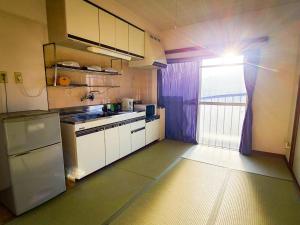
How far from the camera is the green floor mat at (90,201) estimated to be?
1777 mm

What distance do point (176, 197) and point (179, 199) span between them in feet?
0.16

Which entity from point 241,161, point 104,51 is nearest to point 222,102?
point 241,161

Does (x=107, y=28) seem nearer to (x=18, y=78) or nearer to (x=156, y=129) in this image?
(x=18, y=78)

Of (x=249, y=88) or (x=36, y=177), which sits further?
(x=249, y=88)

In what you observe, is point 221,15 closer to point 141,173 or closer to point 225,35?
point 225,35

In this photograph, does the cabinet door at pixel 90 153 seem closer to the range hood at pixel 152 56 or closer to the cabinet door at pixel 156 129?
the cabinet door at pixel 156 129

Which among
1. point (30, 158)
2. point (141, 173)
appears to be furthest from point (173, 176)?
point (30, 158)

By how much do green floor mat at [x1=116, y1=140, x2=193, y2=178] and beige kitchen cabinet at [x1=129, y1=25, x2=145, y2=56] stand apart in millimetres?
2059

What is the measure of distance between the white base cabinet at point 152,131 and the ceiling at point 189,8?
2239 mm

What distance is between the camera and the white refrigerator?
1.71 m

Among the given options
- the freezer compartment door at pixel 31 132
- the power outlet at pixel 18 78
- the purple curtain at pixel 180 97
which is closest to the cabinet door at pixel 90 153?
the freezer compartment door at pixel 31 132

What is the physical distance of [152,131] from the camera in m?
3.97

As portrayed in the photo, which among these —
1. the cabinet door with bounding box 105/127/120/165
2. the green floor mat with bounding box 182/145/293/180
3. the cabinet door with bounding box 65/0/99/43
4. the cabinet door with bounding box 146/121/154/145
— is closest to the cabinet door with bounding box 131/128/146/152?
the cabinet door with bounding box 146/121/154/145

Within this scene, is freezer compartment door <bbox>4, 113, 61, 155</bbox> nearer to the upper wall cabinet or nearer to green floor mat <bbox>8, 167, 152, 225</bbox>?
green floor mat <bbox>8, 167, 152, 225</bbox>
